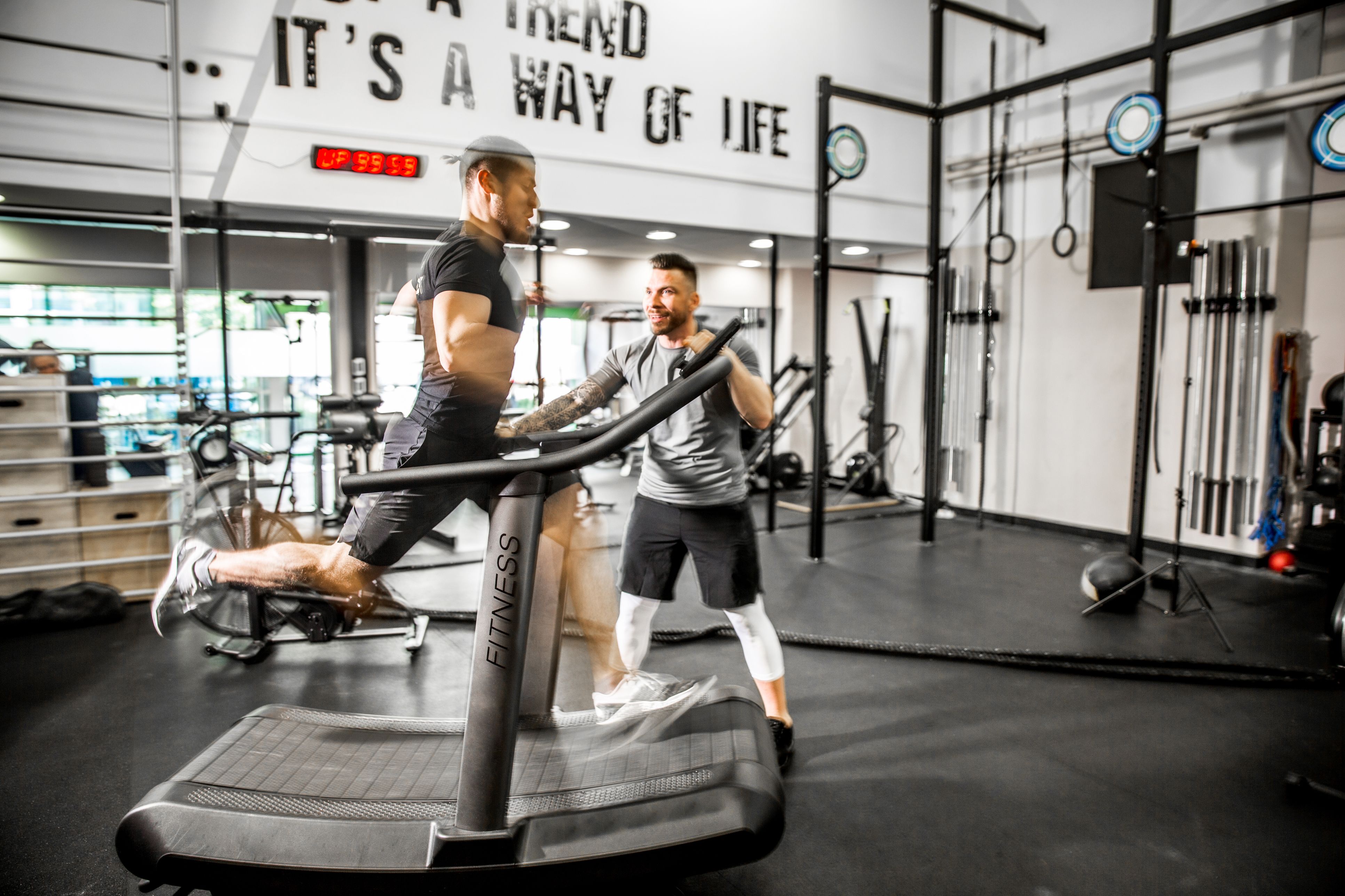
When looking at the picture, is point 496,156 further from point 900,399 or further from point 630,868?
point 900,399

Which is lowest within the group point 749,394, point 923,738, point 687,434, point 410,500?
point 923,738

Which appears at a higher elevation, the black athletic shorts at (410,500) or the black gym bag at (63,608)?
the black athletic shorts at (410,500)

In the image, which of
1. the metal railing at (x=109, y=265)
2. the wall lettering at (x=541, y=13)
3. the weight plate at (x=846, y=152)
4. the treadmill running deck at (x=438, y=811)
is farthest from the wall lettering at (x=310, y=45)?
the treadmill running deck at (x=438, y=811)

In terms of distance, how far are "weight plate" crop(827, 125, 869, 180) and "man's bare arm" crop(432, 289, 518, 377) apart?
3677 millimetres

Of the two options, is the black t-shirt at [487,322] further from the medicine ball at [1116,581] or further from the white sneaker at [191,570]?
the medicine ball at [1116,581]

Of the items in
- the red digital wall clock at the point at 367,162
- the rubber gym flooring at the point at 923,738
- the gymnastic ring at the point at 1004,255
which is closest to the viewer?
the rubber gym flooring at the point at 923,738

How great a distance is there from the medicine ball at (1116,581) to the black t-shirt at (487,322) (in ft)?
11.2

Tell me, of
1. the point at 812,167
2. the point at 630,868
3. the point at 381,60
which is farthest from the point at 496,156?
the point at 812,167

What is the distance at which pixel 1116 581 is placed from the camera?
3.86 meters

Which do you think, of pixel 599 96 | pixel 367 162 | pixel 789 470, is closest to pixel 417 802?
pixel 367 162

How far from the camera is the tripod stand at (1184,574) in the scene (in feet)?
12.4

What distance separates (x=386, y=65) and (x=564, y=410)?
348 cm

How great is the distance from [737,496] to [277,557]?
4.26 ft

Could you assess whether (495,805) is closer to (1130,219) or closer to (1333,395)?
(1333,395)
